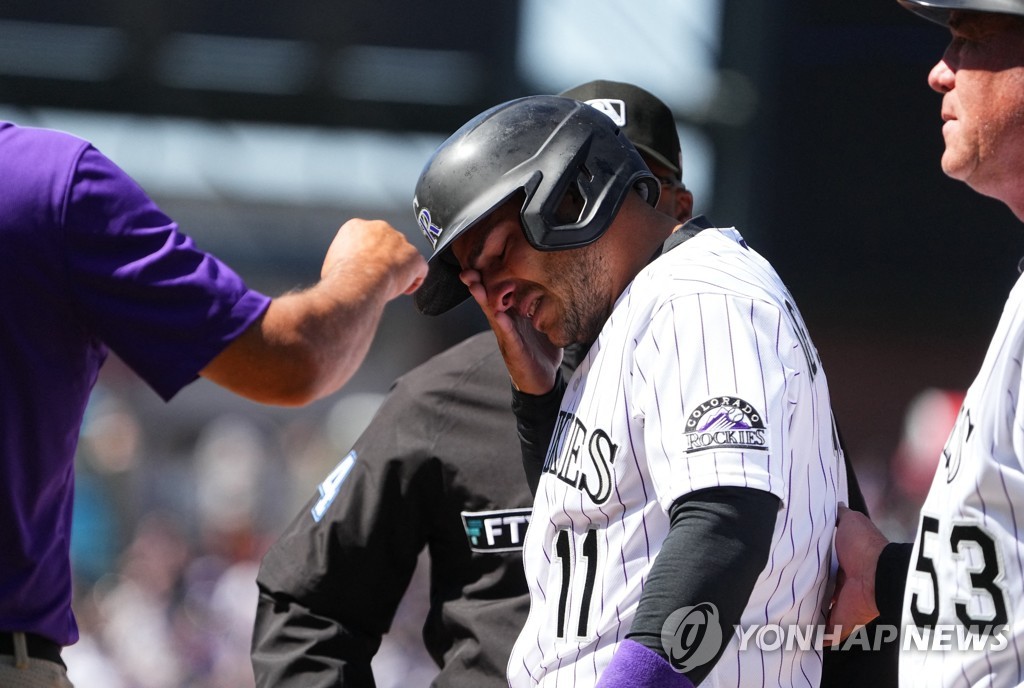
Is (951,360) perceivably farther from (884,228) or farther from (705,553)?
(705,553)

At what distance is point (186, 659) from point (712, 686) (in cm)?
865

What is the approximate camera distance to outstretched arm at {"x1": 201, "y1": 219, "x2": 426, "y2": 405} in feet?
8.15

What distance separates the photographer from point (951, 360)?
16.6 meters

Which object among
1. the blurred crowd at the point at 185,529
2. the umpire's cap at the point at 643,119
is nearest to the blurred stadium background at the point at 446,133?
the blurred crowd at the point at 185,529

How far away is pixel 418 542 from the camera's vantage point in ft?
10.7

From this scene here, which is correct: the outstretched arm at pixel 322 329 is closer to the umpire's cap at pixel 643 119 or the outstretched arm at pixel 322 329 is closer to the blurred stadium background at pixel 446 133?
the umpire's cap at pixel 643 119

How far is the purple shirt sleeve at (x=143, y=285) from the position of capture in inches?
91.7

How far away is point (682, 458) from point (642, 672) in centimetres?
31

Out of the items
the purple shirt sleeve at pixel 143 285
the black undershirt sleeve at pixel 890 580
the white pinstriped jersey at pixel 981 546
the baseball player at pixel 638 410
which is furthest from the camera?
the purple shirt sleeve at pixel 143 285

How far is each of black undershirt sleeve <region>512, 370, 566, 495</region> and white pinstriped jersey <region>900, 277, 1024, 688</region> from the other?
2.94ft

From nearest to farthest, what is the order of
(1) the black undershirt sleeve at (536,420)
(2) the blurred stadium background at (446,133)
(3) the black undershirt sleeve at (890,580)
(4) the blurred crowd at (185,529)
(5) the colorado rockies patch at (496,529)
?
1. (3) the black undershirt sleeve at (890,580)
2. (1) the black undershirt sleeve at (536,420)
3. (5) the colorado rockies patch at (496,529)
4. (4) the blurred crowd at (185,529)
5. (2) the blurred stadium background at (446,133)

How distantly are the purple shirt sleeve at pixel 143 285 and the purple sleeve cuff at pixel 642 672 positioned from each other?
100 cm

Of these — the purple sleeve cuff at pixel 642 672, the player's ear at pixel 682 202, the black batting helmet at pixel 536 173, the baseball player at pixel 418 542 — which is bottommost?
the baseball player at pixel 418 542

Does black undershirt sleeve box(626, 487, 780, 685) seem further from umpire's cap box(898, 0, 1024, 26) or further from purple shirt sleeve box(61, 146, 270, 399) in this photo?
purple shirt sleeve box(61, 146, 270, 399)
